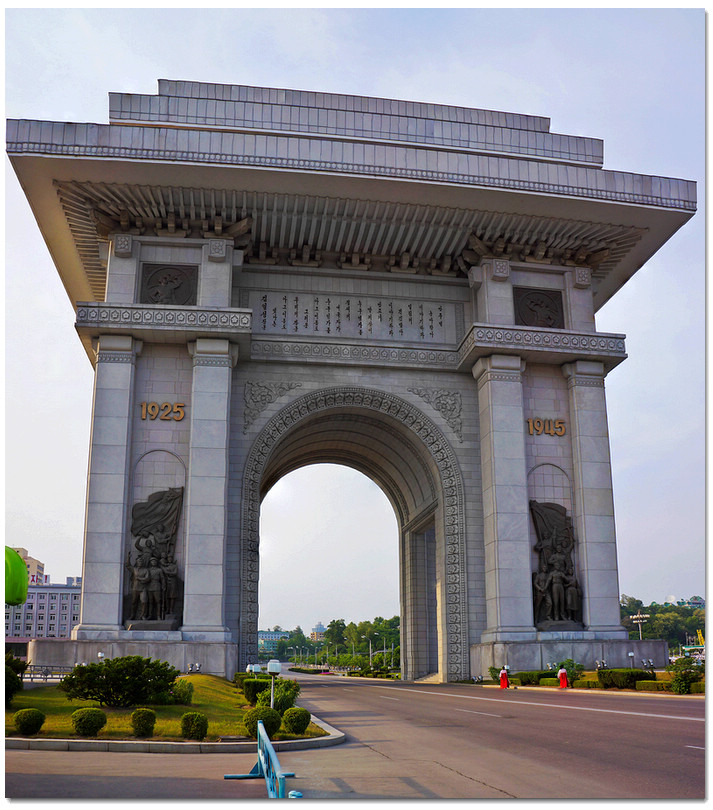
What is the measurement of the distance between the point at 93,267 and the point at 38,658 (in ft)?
47.0

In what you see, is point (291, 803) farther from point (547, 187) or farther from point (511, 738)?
point (547, 187)

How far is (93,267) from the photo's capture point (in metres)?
30.0

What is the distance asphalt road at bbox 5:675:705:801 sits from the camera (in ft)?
24.5

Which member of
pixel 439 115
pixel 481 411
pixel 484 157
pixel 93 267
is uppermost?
pixel 439 115

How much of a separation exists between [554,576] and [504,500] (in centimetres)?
288

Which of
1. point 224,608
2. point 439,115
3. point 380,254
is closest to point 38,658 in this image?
point 224,608

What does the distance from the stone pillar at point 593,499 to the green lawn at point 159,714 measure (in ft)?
41.4

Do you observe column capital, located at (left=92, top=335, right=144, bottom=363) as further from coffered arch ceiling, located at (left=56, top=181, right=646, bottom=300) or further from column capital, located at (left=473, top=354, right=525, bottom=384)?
column capital, located at (left=473, top=354, right=525, bottom=384)

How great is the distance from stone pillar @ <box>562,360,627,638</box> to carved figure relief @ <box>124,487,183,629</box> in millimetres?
12998

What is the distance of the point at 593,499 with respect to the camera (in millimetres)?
26938

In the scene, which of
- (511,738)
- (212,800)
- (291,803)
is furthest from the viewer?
(511,738)

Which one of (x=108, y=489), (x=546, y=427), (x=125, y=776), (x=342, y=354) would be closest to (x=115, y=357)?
(x=108, y=489)

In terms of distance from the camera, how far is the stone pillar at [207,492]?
78.1 feet

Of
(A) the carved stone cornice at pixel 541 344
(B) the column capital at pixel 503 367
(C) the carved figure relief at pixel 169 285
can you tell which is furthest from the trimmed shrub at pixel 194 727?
(B) the column capital at pixel 503 367
